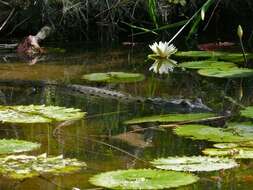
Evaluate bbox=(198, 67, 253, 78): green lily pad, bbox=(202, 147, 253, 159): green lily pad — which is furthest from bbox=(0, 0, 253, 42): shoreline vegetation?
bbox=(202, 147, 253, 159): green lily pad

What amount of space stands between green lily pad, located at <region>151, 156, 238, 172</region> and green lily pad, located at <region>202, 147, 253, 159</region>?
82 mm

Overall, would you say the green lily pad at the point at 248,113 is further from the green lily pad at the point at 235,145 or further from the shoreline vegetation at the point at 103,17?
the shoreline vegetation at the point at 103,17

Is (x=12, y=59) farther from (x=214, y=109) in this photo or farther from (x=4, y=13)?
(x=214, y=109)

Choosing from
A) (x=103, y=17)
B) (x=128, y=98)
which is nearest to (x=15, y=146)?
(x=128, y=98)

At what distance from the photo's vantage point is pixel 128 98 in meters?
4.16

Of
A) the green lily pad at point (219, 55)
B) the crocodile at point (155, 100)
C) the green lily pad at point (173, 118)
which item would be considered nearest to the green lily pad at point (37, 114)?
the green lily pad at point (173, 118)

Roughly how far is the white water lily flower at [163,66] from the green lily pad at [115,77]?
0.38m

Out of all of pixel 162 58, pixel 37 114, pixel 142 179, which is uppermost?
pixel 162 58

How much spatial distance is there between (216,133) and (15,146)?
952mm

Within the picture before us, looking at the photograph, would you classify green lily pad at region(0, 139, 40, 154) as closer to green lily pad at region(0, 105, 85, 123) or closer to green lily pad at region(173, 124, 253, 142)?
green lily pad at region(0, 105, 85, 123)

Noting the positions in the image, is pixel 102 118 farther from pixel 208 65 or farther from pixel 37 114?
pixel 208 65

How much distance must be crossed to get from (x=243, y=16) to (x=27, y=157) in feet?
19.2

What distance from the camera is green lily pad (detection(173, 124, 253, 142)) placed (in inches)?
118

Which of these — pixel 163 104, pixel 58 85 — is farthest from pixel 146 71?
pixel 163 104
